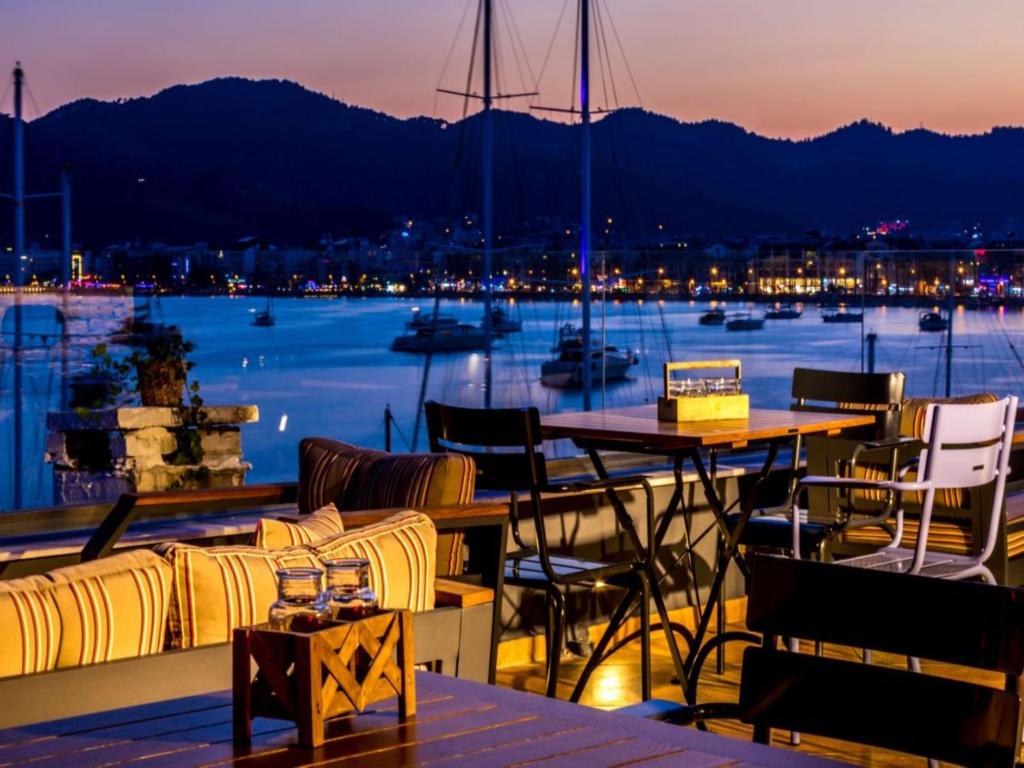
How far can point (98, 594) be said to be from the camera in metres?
2.54

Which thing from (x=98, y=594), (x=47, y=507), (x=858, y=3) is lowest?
(x=47, y=507)

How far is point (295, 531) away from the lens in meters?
3.03

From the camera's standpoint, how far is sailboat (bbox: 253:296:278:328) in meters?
7.36

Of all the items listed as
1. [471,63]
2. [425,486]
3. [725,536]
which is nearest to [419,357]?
[471,63]

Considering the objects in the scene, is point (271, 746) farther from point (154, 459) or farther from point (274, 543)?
point (154, 459)

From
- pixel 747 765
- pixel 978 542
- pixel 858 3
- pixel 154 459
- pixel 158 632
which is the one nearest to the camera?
pixel 747 765

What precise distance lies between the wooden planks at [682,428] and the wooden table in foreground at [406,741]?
2632mm

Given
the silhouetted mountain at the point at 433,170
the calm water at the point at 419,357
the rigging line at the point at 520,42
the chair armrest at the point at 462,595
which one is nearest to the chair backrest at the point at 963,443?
the chair armrest at the point at 462,595

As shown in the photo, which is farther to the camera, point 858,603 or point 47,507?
point 47,507

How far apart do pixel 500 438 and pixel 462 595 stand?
1.49m

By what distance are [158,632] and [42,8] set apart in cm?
501

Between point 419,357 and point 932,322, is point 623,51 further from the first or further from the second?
point 932,322

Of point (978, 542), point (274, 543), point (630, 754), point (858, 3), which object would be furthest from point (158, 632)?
point (858, 3)

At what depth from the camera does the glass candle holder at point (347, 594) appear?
6.52ft
